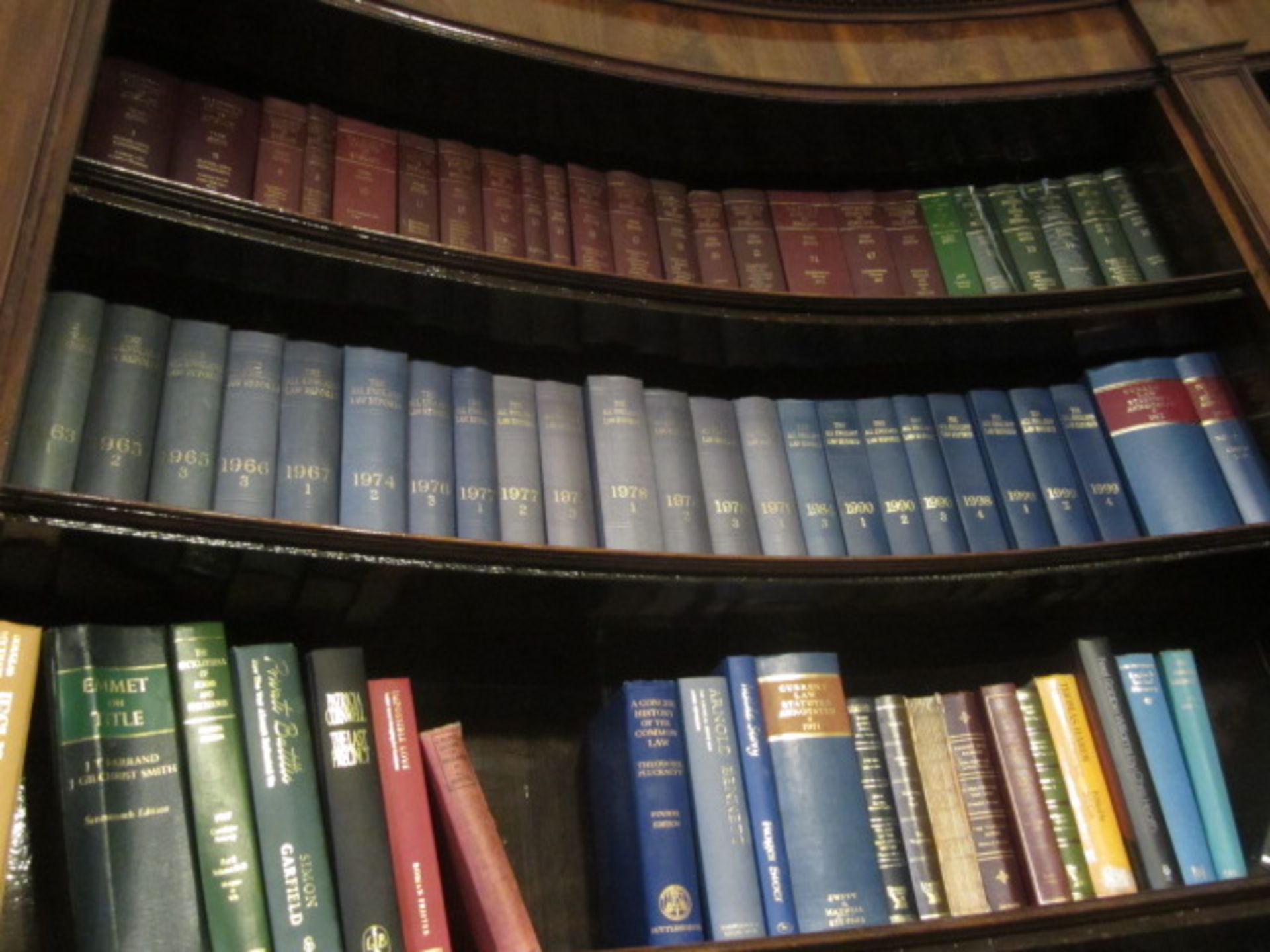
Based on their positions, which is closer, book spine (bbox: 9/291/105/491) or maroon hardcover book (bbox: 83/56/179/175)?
book spine (bbox: 9/291/105/491)

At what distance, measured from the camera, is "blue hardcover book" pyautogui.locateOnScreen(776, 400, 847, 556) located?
4.17 feet

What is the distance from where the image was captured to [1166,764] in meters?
1.19

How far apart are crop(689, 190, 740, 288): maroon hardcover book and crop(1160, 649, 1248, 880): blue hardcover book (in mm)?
685

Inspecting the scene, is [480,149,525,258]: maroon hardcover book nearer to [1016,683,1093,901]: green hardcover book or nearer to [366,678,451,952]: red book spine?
[366,678,451,952]: red book spine

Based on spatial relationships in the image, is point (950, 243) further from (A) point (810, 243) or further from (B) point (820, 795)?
(B) point (820, 795)

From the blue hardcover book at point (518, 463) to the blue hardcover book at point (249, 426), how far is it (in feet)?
0.76

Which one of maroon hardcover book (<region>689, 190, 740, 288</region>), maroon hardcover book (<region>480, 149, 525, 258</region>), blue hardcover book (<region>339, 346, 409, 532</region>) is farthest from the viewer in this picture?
maroon hardcover book (<region>689, 190, 740, 288</region>)

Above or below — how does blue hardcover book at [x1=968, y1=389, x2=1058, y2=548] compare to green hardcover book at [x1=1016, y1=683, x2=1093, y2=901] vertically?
above

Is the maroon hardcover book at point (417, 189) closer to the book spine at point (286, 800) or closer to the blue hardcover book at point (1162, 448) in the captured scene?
the book spine at point (286, 800)

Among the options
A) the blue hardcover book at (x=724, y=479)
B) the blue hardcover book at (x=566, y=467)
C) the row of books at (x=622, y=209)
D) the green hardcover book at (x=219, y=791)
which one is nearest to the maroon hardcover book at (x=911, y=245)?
the row of books at (x=622, y=209)

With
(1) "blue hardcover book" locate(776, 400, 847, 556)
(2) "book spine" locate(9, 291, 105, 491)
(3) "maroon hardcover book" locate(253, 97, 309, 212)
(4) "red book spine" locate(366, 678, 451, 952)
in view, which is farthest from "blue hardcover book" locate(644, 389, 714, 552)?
(2) "book spine" locate(9, 291, 105, 491)

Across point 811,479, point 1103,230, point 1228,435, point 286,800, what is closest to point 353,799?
point 286,800

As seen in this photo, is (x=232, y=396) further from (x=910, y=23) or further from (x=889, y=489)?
(x=910, y=23)

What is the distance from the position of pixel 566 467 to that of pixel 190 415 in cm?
39
